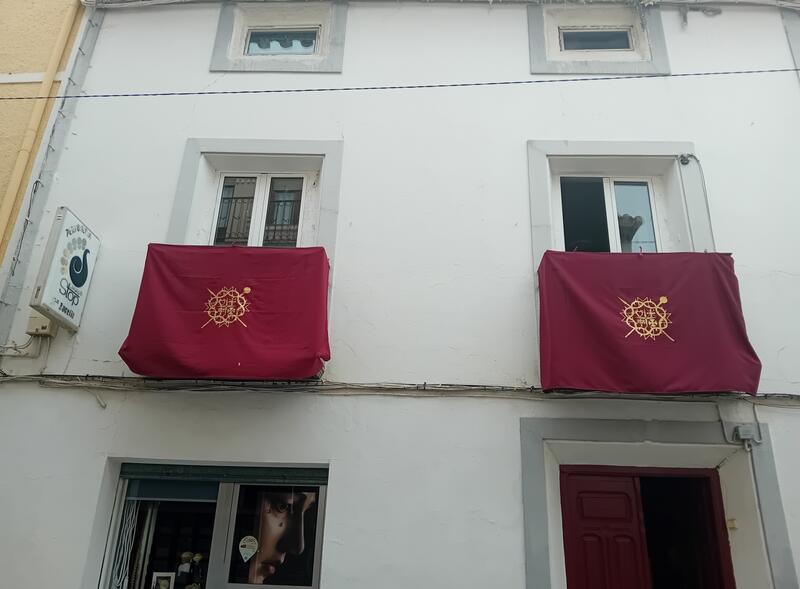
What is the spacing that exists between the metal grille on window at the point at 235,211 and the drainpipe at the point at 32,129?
2.03 meters

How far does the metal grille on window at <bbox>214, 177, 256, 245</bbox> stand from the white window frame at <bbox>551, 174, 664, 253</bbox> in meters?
3.16

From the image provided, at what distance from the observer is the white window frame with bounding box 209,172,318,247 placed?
6400 mm

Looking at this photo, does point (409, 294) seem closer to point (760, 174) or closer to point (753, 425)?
point (753, 425)

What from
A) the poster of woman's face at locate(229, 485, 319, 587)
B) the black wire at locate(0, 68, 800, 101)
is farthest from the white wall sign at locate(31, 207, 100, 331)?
the poster of woman's face at locate(229, 485, 319, 587)

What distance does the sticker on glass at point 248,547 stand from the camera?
5.41 meters

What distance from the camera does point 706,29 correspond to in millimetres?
7016

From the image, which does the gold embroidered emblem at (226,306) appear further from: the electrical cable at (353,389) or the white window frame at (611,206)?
the white window frame at (611,206)

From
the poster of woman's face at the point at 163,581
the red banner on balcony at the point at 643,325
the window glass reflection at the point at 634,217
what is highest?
the window glass reflection at the point at 634,217

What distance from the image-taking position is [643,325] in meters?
5.22

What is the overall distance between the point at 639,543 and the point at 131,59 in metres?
7.38

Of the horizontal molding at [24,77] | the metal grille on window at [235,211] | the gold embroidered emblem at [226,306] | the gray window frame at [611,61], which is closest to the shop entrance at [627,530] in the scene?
the gold embroidered emblem at [226,306]

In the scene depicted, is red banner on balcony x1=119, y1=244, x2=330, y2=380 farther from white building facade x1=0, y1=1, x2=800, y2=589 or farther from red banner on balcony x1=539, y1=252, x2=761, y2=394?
red banner on balcony x1=539, y1=252, x2=761, y2=394

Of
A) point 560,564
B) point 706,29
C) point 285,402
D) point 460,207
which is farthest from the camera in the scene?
point 706,29

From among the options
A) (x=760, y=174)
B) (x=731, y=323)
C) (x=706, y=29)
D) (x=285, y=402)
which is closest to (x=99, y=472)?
(x=285, y=402)
